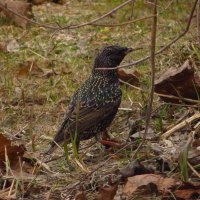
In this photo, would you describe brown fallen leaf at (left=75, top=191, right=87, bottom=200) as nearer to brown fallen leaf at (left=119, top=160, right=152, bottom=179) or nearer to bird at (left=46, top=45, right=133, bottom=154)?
brown fallen leaf at (left=119, top=160, right=152, bottom=179)

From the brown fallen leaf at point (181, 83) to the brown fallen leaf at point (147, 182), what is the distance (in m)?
1.24

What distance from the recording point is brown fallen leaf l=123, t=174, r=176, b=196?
4.81m

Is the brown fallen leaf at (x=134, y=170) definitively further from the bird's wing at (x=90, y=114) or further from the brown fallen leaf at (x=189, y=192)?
the bird's wing at (x=90, y=114)

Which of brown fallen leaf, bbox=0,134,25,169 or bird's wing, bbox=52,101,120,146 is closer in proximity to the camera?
brown fallen leaf, bbox=0,134,25,169

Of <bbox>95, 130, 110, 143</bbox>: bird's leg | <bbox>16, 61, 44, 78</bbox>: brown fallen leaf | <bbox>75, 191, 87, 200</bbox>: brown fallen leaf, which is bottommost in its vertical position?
<bbox>95, 130, 110, 143</bbox>: bird's leg

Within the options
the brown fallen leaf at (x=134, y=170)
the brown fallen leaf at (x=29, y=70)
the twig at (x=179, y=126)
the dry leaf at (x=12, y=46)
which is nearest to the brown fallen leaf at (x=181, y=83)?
the twig at (x=179, y=126)

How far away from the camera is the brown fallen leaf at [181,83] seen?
235 inches

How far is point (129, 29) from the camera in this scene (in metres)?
9.80

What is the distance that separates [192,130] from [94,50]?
3556 millimetres

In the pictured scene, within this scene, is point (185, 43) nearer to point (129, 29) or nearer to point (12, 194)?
point (129, 29)

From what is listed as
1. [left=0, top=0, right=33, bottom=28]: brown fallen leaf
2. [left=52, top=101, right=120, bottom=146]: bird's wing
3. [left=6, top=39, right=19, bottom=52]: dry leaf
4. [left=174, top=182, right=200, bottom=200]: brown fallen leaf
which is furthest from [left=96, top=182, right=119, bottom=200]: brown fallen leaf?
[left=0, top=0, right=33, bottom=28]: brown fallen leaf

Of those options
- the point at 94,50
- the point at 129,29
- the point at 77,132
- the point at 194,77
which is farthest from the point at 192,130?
the point at 129,29

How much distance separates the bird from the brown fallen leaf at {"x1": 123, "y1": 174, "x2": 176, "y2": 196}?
3.45 ft

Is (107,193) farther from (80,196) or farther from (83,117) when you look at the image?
(83,117)
